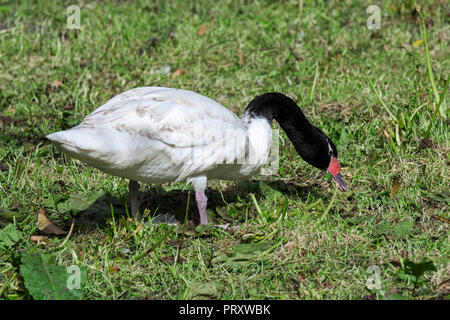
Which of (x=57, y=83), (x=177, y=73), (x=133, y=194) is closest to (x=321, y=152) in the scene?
(x=133, y=194)

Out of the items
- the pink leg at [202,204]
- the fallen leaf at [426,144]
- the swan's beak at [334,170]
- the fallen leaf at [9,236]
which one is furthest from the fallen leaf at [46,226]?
the fallen leaf at [426,144]

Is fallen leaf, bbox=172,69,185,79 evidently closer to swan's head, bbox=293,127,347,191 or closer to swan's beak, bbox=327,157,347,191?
swan's head, bbox=293,127,347,191

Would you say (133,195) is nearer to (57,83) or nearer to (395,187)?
(395,187)

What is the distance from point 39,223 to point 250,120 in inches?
64.6

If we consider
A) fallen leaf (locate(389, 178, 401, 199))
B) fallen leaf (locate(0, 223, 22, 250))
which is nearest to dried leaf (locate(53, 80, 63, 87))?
fallen leaf (locate(0, 223, 22, 250))

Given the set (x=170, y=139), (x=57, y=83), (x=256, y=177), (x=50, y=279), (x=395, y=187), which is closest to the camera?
(x=50, y=279)

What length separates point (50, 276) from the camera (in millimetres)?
3482

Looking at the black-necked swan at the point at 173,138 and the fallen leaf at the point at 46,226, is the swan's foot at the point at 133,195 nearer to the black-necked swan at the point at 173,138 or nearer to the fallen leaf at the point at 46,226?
the black-necked swan at the point at 173,138

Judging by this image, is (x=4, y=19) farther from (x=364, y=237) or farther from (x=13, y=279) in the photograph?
(x=364, y=237)

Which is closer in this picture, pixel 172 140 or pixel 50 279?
pixel 50 279

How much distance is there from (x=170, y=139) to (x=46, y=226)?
1114mm

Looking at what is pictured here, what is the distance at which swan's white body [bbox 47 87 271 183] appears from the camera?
3.85m

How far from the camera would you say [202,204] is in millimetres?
4352

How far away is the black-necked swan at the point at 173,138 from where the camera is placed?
149 inches
